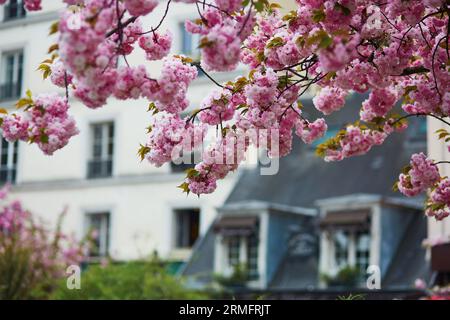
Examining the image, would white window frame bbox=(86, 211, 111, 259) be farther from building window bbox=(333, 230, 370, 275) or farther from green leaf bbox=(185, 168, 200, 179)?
green leaf bbox=(185, 168, 200, 179)

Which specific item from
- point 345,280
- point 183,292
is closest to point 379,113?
point 183,292

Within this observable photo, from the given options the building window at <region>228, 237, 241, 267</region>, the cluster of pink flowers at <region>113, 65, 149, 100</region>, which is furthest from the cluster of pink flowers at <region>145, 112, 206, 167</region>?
the building window at <region>228, 237, 241, 267</region>

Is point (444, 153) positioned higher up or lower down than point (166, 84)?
higher up

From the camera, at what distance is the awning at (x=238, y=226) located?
771 inches

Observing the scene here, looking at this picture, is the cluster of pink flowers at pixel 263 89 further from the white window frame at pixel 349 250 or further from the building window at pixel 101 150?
the building window at pixel 101 150

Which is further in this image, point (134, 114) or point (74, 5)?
point (134, 114)

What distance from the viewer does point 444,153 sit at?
11836 mm

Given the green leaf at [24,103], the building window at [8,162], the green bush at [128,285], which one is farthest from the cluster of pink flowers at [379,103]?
the building window at [8,162]

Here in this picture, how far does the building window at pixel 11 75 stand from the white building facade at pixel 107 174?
3 centimetres

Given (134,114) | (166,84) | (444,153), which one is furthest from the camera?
(134,114)

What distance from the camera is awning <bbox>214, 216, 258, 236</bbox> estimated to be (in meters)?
19.6

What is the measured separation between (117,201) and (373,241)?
8.74 metres

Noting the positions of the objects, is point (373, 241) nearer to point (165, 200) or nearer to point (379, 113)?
point (165, 200)

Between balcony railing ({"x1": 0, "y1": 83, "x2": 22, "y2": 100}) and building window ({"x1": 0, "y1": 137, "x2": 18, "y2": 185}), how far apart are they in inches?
52.5
